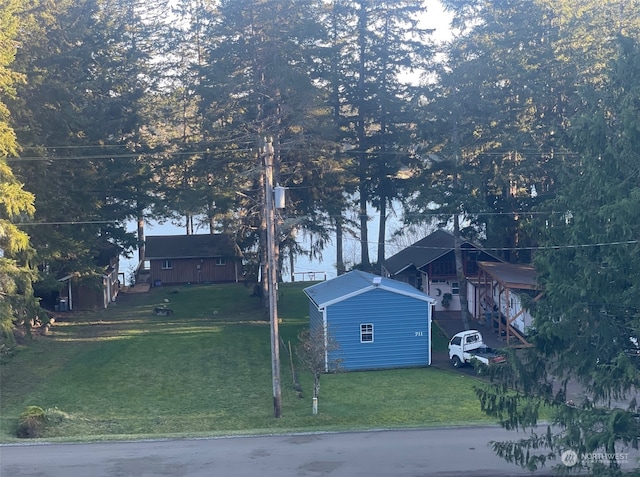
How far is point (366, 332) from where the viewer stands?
29.5 m

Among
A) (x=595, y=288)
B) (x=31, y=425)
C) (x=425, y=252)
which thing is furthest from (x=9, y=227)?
(x=425, y=252)

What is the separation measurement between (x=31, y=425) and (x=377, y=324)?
14.4 meters

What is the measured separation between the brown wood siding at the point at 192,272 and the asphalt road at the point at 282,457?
106 ft

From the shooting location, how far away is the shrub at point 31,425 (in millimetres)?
19203

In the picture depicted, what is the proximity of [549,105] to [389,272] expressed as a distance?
1280 centimetres

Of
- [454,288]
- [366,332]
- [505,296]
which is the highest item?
[454,288]

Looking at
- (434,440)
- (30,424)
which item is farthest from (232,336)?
(434,440)

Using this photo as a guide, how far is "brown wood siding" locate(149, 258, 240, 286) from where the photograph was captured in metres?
48.6

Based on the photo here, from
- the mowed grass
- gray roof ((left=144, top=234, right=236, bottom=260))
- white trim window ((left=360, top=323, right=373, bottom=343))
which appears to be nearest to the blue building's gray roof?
white trim window ((left=360, top=323, right=373, bottom=343))

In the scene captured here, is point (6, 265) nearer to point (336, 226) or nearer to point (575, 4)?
point (336, 226)

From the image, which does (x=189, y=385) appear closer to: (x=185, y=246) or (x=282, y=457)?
(x=282, y=457)

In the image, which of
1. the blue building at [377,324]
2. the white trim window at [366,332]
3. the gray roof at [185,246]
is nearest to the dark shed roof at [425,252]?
the blue building at [377,324]

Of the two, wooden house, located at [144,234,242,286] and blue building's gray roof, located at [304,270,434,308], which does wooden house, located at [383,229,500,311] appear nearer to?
blue building's gray roof, located at [304,270,434,308]

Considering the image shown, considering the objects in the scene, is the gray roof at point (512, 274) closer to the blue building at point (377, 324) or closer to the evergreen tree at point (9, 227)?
the blue building at point (377, 324)
